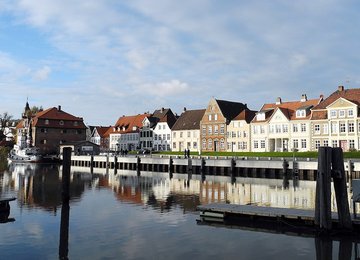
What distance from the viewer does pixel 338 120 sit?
2383 inches

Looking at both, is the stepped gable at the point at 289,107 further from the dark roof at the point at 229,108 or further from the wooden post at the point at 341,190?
the wooden post at the point at 341,190

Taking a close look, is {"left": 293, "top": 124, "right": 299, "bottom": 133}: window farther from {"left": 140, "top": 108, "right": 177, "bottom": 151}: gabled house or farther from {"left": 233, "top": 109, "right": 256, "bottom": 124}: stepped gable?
{"left": 140, "top": 108, "right": 177, "bottom": 151}: gabled house

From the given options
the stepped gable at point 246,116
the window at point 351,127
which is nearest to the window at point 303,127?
the window at point 351,127

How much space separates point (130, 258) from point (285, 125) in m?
57.7

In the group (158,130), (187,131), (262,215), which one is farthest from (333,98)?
(262,215)

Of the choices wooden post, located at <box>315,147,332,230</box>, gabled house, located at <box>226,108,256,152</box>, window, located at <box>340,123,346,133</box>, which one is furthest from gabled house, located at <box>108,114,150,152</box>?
wooden post, located at <box>315,147,332,230</box>

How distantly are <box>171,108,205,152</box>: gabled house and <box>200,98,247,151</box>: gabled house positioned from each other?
280 cm

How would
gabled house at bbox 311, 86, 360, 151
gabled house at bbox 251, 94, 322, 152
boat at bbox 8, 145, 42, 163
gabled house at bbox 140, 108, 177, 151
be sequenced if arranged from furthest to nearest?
gabled house at bbox 140, 108, 177, 151
boat at bbox 8, 145, 42, 163
gabled house at bbox 251, 94, 322, 152
gabled house at bbox 311, 86, 360, 151

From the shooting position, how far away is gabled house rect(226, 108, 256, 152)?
242ft

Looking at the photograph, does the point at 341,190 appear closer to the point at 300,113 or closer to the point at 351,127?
the point at 351,127

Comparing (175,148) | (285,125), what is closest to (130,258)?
(285,125)

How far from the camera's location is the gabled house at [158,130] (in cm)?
9219

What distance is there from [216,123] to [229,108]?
468cm

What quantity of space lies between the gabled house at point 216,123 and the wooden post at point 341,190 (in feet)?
198
